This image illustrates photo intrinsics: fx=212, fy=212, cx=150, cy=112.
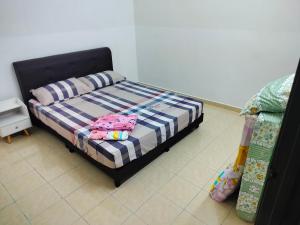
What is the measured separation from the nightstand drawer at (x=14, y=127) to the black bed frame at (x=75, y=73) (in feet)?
0.60

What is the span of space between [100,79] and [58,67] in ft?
2.08

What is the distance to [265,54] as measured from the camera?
2830mm

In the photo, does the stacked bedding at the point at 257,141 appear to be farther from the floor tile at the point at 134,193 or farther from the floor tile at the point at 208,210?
the floor tile at the point at 134,193

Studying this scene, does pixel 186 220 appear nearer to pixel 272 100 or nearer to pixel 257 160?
pixel 257 160

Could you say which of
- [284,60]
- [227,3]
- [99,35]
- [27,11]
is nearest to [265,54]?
[284,60]

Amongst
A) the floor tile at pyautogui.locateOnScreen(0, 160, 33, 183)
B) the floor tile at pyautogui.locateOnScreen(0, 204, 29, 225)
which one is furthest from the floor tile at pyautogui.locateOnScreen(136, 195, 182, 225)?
the floor tile at pyautogui.locateOnScreen(0, 160, 33, 183)

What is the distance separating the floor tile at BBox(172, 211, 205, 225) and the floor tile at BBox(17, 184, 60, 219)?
1.09 m

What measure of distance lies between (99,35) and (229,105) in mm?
2478

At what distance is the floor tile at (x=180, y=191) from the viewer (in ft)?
6.25

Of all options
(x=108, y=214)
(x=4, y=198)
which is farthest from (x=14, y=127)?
(x=108, y=214)

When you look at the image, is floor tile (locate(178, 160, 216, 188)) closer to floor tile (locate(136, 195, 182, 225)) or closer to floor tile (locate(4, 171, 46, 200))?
floor tile (locate(136, 195, 182, 225))

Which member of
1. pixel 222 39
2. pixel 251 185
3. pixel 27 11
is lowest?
pixel 251 185

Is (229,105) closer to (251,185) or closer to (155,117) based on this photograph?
(155,117)

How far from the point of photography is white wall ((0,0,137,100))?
2.70 meters
